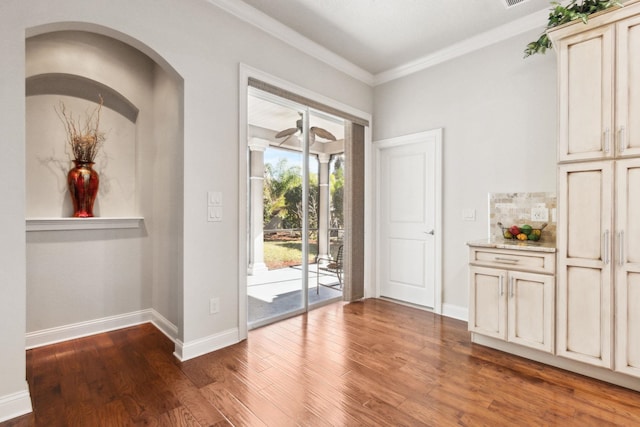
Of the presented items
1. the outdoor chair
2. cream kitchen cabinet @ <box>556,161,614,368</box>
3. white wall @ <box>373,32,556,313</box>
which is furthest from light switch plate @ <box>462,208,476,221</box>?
the outdoor chair

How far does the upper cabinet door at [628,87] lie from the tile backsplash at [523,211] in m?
0.86

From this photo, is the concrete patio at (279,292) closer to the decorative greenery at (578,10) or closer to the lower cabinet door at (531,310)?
the lower cabinet door at (531,310)

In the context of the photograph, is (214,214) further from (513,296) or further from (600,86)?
(600,86)

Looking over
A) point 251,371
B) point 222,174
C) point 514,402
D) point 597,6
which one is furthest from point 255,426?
point 597,6

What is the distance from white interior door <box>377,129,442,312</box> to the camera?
3.69 meters

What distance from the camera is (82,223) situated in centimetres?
289

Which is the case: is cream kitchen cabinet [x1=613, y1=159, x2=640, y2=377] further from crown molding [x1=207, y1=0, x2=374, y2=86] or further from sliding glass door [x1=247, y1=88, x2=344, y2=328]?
crown molding [x1=207, y1=0, x2=374, y2=86]

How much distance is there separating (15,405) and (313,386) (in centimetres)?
170

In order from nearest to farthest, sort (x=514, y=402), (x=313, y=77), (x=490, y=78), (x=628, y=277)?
1. (x=514, y=402)
2. (x=628, y=277)
3. (x=490, y=78)
4. (x=313, y=77)

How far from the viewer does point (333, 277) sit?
163 inches

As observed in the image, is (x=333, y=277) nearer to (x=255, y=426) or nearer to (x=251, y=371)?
(x=251, y=371)

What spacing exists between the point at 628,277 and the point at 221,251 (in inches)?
117

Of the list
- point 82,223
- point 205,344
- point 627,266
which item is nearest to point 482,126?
point 627,266

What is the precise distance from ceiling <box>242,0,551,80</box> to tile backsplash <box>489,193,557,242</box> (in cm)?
163
